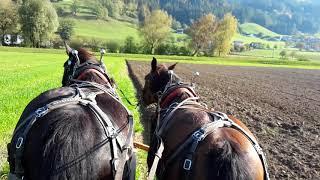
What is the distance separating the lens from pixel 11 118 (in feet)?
38.3

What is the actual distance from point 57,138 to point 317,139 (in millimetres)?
10709

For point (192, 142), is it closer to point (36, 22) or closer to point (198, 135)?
point (198, 135)

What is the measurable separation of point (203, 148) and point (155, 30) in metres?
93.6

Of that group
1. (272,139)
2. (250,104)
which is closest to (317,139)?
(272,139)

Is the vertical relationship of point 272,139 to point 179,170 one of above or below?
below

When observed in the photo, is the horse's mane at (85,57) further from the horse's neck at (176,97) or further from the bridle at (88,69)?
the horse's neck at (176,97)

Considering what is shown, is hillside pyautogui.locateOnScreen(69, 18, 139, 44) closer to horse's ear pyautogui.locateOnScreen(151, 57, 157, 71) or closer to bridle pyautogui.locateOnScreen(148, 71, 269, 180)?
horse's ear pyautogui.locateOnScreen(151, 57, 157, 71)

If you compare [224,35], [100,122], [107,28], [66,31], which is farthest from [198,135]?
[107,28]

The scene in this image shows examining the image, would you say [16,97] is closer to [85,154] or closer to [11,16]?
[85,154]

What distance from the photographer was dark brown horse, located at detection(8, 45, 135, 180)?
3.98 metres

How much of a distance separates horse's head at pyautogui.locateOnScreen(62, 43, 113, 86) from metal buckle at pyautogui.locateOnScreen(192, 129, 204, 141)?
107 inches

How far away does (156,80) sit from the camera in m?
7.27

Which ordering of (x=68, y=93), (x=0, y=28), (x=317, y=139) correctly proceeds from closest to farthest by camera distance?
(x=68, y=93), (x=317, y=139), (x=0, y=28)

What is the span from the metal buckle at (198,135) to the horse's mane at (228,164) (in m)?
0.26
